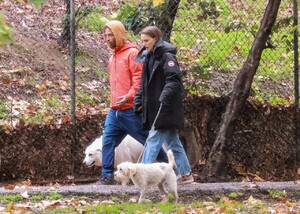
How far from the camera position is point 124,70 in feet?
29.0

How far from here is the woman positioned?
831 centimetres

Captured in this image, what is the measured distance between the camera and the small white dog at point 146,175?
7461 millimetres

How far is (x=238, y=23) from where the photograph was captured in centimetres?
1041

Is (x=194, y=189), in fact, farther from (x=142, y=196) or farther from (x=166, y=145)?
(x=142, y=196)

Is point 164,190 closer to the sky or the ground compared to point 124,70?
closer to the ground

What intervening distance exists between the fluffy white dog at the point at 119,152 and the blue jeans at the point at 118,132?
486 millimetres

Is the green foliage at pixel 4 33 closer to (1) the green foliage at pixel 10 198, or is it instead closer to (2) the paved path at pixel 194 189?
(1) the green foliage at pixel 10 198

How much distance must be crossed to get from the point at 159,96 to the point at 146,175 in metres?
1.27

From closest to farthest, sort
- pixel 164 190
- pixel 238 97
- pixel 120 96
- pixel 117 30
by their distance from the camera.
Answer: pixel 164 190 → pixel 117 30 → pixel 120 96 → pixel 238 97

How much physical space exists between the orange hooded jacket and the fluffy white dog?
92 centimetres

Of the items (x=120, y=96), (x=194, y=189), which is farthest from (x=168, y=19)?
(x=194, y=189)

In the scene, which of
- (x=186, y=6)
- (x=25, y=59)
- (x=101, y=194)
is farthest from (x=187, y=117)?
(x=25, y=59)

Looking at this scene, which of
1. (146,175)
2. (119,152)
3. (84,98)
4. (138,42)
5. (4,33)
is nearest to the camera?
(4,33)

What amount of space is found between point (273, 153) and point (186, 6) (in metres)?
2.29
